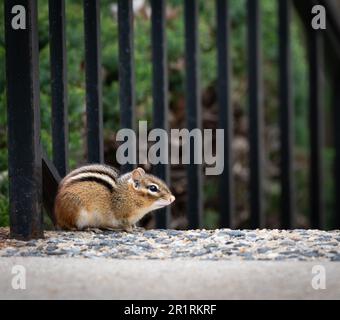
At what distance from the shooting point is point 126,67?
377 cm

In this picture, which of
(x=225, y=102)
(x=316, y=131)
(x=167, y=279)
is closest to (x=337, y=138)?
(x=316, y=131)

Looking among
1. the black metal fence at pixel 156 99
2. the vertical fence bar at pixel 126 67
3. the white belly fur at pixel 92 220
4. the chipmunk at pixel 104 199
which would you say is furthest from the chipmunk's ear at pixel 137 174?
the vertical fence bar at pixel 126 67

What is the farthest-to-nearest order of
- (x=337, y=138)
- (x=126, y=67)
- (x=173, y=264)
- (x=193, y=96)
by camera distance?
1. (x=337, y=138)
2. (x=193, y=96)
3. (x=126, y=67)
4. (x=173, y=264)

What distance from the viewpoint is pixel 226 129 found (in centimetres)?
447

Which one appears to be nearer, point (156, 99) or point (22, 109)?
point (22, 109)

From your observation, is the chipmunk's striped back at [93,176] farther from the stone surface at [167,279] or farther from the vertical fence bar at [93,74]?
the stone surface at [167,279]

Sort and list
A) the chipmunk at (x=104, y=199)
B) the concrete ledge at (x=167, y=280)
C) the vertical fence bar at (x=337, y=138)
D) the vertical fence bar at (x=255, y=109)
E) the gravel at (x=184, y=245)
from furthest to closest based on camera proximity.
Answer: the vertical fence bar at (x=337, y=138) → the vertical fence bar at (x=255, y=109) → the chipmunk at (x=104, y=199) → the gravel at (x=184, y=245) → the concrete ledge at (x=167, y=280)

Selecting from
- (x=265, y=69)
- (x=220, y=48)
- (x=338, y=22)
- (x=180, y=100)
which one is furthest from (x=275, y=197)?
(x=220, y=48)

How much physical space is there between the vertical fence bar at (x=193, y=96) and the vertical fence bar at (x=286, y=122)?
2.69 ft

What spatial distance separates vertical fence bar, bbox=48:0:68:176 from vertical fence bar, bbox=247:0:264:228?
1380 mm

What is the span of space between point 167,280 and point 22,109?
954mm

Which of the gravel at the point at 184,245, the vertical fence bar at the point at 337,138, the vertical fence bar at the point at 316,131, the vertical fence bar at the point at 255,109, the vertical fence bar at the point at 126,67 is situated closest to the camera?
the gravel at the point at 184,245

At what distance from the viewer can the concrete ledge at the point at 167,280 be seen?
2.30m

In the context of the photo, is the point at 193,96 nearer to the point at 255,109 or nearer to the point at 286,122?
the point at 255,109
